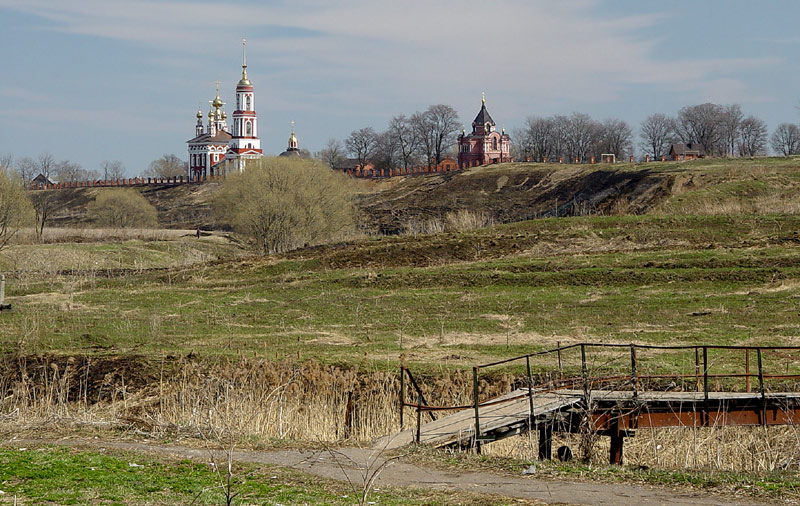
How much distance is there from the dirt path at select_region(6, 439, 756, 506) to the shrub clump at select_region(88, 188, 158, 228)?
8282cm

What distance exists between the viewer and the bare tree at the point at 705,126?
436ft

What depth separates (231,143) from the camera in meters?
146

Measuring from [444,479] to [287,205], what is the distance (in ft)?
148

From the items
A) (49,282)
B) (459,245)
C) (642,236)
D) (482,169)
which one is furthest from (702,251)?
(482,169)

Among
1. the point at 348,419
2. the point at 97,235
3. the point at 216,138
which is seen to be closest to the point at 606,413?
the point at 348,419

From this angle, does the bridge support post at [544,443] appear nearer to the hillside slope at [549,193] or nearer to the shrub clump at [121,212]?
the hillside slope at [549,193]

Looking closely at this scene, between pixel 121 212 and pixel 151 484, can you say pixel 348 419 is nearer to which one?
pixel 151 484

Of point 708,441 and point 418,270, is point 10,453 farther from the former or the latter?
point 418,270

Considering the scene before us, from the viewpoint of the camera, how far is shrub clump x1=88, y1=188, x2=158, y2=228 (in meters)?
92.9

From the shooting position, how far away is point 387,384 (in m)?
19.0

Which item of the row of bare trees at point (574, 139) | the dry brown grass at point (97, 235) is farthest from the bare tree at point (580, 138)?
the dry brown grass at point (97, 235)

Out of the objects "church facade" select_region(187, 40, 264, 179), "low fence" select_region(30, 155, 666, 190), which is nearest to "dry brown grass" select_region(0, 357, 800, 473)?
"low fence" select_region(30, 155, 666, 190)

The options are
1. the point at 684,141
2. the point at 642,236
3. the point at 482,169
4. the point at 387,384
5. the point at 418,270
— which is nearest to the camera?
the point at 387,384

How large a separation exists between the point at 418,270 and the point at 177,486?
25.8 metres
